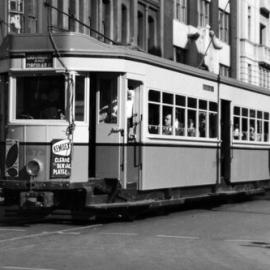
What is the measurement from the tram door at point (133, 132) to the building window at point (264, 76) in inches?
1587

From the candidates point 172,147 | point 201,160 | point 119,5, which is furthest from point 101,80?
point 119,5

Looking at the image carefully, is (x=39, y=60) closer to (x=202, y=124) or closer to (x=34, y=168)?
(x=34, y=168)

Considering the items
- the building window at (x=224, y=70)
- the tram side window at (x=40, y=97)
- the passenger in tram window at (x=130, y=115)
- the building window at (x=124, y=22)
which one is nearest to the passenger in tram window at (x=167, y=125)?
the passenger in tram window at (x=130, y=115)

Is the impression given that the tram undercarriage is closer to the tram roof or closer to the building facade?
the tram roof

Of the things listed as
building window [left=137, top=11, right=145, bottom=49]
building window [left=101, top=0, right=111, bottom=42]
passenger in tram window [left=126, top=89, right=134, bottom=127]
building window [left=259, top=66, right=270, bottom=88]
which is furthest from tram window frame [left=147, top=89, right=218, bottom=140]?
building window [left=259, top=66, right=270, bottom=88]

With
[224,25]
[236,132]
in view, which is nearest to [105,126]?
[236,132]

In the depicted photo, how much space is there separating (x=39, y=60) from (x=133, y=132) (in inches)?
95.9

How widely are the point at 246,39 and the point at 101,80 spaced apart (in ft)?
125

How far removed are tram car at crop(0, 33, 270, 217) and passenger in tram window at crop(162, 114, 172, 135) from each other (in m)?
0.02

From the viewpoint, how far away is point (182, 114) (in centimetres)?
1659

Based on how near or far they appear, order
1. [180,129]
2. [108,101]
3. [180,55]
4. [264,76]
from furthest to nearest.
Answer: [264,76] < [180,55] < [180,129] < [108,101]

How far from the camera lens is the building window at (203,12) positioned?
150 ft

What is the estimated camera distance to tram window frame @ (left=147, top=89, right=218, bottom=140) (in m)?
15.6

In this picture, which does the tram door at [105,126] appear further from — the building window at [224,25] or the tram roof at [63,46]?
the building window at [224,25]
